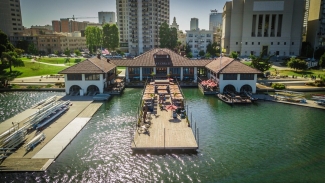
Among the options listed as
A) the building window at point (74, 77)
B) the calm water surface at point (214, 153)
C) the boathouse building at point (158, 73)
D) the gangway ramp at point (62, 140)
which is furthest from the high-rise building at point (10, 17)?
the gangway ramp at point (62, 140)

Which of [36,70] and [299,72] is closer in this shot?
[299,72]

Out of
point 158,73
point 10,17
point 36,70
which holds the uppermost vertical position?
point 10,17

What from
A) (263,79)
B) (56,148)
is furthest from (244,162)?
(263,79)

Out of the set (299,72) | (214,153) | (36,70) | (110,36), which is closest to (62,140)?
(214,153)

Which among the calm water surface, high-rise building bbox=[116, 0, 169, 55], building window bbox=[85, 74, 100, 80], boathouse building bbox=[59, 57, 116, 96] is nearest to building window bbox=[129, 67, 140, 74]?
boathouse building bbox=[59, 57, 116, 96]

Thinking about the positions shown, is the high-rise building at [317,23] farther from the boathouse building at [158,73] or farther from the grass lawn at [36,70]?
the grass lawn at [36,70]

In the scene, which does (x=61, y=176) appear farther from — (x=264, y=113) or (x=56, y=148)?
(x=264, y=113)

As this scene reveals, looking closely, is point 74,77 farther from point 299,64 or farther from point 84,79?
point 299,64
